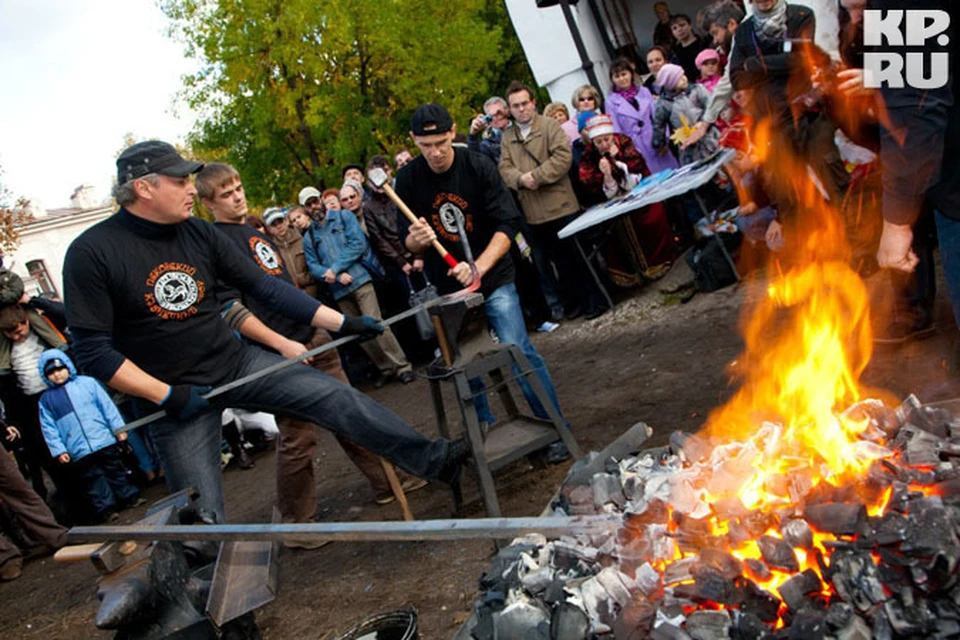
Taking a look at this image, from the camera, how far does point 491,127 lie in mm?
8914

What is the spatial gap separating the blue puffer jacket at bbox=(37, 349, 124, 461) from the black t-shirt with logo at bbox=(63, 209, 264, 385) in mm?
3686

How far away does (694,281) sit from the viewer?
7.65 m

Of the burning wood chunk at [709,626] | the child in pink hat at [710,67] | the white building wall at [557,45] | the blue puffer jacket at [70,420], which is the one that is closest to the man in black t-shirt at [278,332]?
the burning wood chunk at [709,626]

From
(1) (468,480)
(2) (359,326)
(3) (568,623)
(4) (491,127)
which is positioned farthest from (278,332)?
(4) (491,127)

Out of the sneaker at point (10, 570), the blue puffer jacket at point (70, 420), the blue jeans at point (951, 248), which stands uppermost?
the blue puffer jacket at point (70, 420)

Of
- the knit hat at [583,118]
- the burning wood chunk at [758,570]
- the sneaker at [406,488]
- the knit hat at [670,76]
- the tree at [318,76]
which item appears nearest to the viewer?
the burning wood chunk at [758,570]

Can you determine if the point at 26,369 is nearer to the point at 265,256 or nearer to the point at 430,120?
the point at 265,256

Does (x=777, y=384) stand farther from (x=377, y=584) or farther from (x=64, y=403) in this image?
(x=64, y=403)

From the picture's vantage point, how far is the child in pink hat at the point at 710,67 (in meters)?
7.79

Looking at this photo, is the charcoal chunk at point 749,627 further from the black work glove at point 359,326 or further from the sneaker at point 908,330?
the sneaker at point 908,330

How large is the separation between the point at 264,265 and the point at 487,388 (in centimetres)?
182

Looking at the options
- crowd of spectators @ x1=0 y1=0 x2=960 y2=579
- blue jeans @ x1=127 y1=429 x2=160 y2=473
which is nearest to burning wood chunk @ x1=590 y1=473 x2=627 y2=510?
crowd of spectators @ x1=0 y1=0 x2=960 y2=579

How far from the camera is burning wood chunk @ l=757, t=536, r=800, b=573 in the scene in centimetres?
210

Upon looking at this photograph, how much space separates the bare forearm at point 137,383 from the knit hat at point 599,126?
558 centimetres
